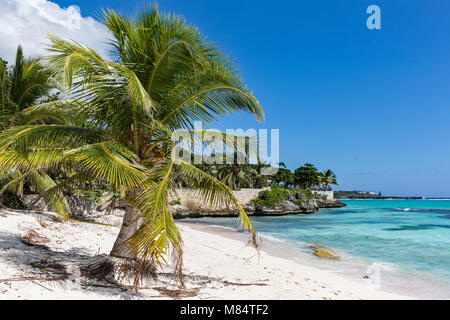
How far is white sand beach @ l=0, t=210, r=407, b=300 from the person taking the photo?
4402mm

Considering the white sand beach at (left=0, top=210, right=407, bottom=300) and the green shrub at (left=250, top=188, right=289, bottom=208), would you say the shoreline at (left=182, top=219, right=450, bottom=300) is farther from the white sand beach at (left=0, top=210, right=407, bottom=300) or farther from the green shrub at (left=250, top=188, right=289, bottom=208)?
the green shrub at (left=250, top=188, right=289, bottom=208)

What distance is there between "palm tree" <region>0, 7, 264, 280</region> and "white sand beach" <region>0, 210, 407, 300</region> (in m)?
0.81

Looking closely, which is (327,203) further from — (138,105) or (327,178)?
(138,105)

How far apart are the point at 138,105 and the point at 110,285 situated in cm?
304

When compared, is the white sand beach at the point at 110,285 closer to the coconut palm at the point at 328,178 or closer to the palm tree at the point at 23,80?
the palm tree at the point at 23,80

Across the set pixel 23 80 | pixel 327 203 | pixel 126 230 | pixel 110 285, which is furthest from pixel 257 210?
pixel 110 285

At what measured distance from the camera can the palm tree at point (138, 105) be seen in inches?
198

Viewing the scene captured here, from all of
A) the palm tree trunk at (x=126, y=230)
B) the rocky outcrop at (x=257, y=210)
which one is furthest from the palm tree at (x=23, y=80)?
the rocky outcrop at (x=257, y=210)

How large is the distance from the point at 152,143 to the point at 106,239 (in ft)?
17.4

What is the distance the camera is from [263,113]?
5.90 m

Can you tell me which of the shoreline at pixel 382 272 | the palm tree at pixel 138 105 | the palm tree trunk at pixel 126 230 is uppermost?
the palm tree at pixel 138 105

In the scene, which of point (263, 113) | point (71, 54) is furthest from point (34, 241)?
point (263, 113)

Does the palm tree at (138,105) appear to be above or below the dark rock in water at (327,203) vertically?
above

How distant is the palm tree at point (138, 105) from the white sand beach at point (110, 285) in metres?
0.81
